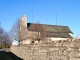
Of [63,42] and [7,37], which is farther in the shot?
[7,37]

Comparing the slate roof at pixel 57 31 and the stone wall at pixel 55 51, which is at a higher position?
the slate roof at pixel 57 31

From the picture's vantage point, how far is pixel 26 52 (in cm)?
1377

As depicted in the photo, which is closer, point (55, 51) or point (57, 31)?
point (55, 51)

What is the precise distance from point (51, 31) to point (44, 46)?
61.9 meters

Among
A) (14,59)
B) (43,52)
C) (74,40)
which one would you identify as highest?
(74,40)

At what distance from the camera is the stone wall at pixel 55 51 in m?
7.00

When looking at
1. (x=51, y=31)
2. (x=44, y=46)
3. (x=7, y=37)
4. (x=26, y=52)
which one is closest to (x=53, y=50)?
(x=44, y=46)

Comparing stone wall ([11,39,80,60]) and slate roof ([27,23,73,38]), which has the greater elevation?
slate roof ([27,23,73,38])

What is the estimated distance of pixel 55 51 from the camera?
8.66 metres

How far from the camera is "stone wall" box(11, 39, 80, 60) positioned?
700 cm

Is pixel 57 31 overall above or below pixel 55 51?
above

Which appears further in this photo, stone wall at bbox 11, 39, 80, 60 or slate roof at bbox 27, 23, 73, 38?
slate roof at bbox 27, 23, 73, 38

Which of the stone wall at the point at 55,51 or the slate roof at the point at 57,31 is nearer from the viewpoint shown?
the stone wall at the point at 55,51

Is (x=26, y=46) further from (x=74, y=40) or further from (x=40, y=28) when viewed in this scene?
(x=40, y=28)
